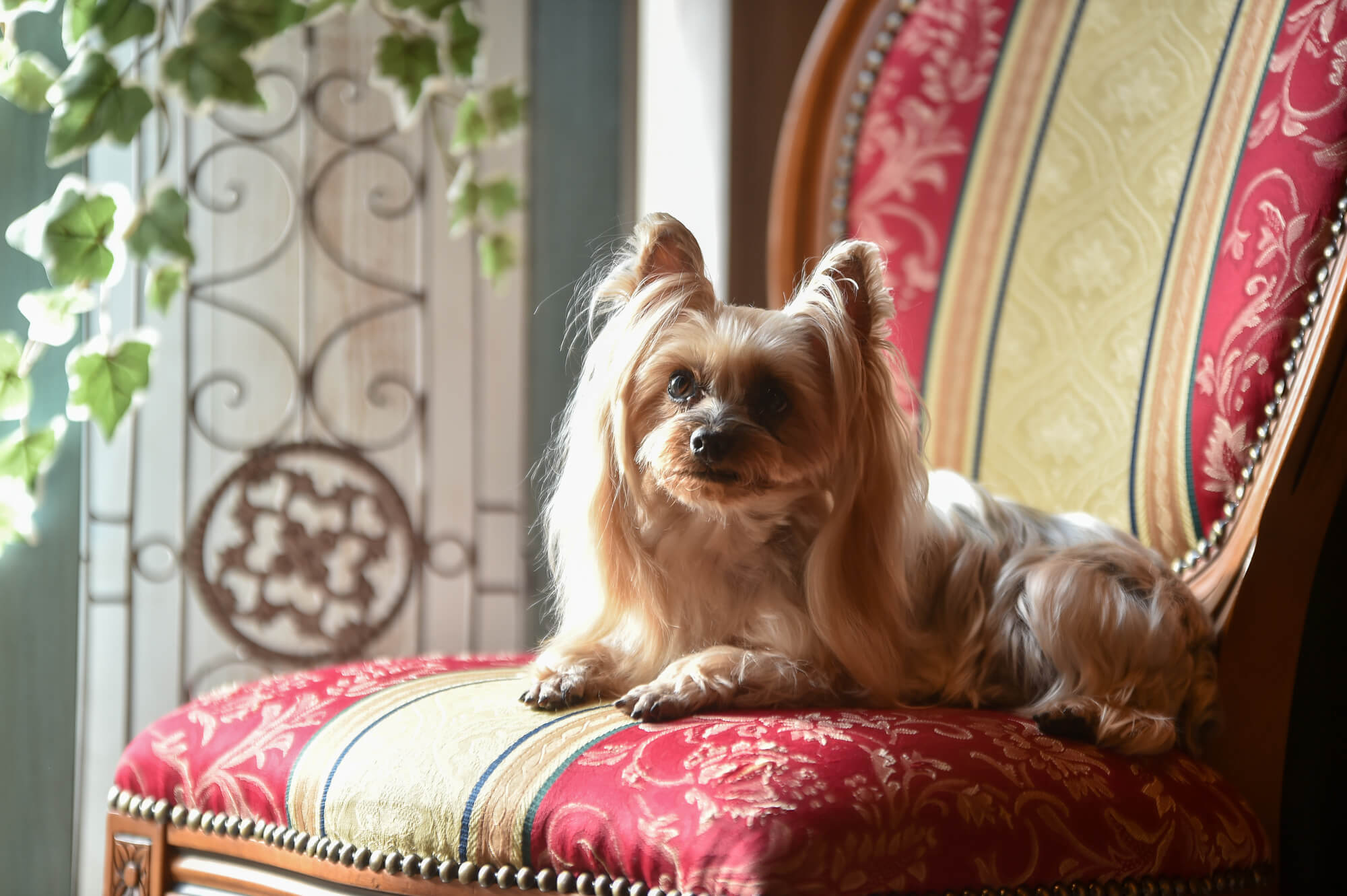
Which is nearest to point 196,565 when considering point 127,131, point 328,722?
point 127,131

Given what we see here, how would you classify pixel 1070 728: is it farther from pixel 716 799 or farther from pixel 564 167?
pixel 564 167

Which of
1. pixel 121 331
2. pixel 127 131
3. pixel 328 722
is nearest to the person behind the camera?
pixel 328 722

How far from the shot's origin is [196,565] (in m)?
2.40

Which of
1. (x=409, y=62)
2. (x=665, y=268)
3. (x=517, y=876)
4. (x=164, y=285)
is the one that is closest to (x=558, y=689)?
(x=517, y=876)

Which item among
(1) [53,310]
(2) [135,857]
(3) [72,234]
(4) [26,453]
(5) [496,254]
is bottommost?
(2) [135,857]

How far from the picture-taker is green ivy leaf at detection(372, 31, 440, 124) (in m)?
2.04

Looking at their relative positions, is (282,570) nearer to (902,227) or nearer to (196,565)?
(196,565)

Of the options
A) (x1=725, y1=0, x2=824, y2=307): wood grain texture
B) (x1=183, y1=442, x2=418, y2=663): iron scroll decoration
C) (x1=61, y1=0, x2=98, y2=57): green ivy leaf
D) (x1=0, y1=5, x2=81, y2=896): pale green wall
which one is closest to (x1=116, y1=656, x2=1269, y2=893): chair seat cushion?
(x1=0, y1=5, x2=81, y2=896): pale green wall

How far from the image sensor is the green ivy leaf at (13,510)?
1645 millimetres

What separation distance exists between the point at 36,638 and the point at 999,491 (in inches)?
62.1

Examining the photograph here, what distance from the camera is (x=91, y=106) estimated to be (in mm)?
1599

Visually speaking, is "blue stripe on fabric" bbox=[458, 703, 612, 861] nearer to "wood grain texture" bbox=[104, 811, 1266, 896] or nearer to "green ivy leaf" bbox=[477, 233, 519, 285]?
"wood grain texture" bbox=[104, 811, 1266, 896]

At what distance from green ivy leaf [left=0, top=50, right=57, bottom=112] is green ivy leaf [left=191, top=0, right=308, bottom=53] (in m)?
0.23

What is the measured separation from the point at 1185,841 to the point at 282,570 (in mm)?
2003
